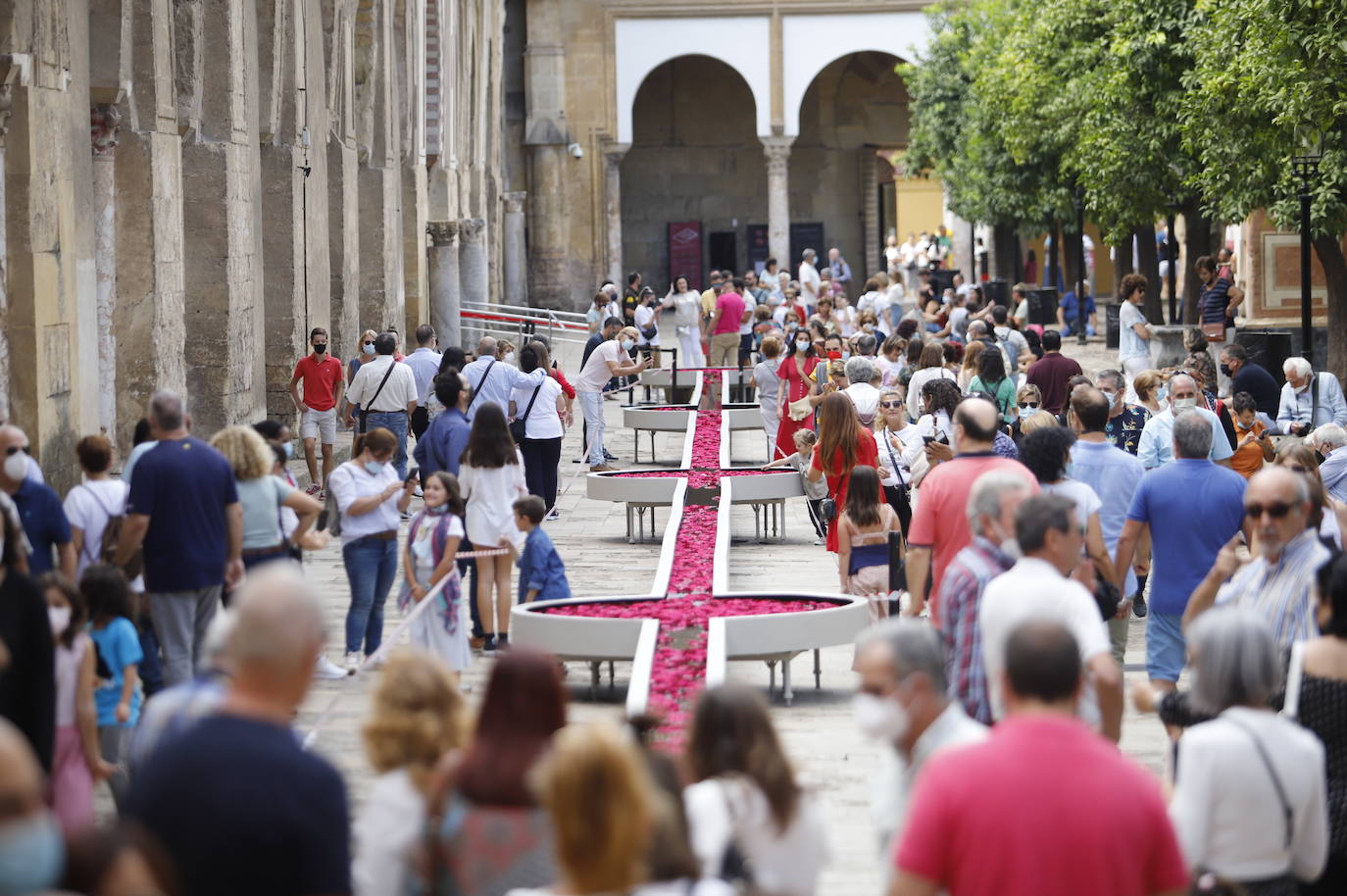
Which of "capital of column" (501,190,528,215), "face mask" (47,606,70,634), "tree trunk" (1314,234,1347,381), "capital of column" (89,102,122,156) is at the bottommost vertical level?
"face mask" (47,606,70,634)

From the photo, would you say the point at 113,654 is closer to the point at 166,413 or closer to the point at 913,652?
the point at 166,413

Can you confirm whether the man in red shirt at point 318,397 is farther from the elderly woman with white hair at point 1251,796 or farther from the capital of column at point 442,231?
the capital of column at point 442,231

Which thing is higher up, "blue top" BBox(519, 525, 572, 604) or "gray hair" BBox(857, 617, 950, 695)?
"gray hair" BBox(857, 617, 950, 695)

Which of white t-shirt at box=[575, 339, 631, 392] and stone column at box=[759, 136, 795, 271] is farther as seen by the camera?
stone column at box=[759, 136, 795, 271]

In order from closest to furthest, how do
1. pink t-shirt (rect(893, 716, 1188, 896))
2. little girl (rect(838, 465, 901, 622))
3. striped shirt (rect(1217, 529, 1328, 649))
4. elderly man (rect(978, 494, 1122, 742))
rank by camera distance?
pink t-shirt (rect(893, 716, 1188, 896)), elderly man (rect(978, 494, 1122, 742)), striped shirt (rect(1217, 529, 1328, 649)), little girl (rect(838, 465, 901, 622))

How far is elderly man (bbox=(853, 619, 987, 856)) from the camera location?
5.03 metres

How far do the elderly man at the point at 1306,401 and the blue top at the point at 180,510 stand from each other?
7935 mm

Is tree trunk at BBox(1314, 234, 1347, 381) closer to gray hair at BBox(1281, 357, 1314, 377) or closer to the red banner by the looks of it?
gray hair at BBox(1281, 357, 1314, 377)

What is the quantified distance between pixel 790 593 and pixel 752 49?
3485cm

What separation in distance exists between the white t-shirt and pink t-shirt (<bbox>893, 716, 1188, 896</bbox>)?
1572cm

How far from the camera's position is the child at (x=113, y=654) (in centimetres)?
759

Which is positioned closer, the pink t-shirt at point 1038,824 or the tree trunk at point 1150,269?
the pink t-shirt at point 1038,824

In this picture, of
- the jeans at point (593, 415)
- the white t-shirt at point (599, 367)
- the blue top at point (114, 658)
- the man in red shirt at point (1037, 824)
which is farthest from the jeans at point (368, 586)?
the jeans at point (593, 415)

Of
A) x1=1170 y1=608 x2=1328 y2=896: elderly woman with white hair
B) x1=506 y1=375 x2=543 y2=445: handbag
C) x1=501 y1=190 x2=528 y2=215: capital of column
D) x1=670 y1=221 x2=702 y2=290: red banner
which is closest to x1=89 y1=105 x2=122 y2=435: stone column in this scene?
x1=506 y1=375 x2=543 y2=445: handbag
